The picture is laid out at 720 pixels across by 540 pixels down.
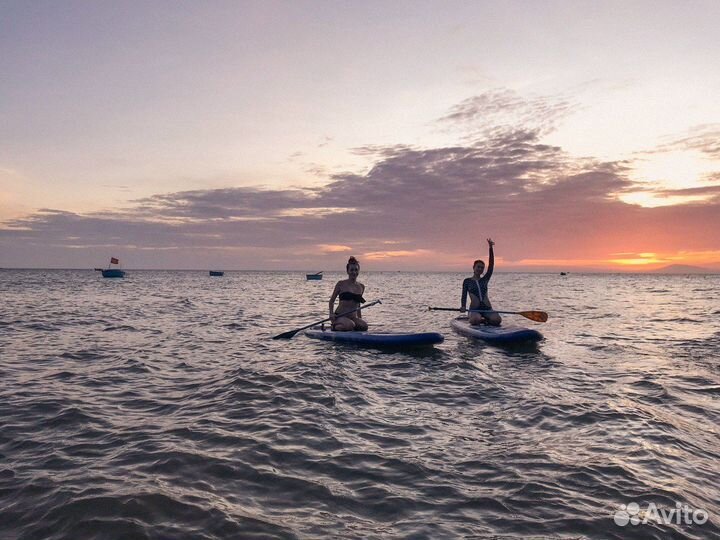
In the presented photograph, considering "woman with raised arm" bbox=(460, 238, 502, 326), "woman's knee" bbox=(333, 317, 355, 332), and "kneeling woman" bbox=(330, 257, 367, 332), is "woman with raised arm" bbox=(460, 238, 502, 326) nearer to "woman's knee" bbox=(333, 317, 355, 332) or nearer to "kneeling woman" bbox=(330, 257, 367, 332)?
"kneeling woman" bbox=(330, 257, 367, 332)

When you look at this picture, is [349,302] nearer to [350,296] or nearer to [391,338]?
[350,296]

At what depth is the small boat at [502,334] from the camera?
45.5ft

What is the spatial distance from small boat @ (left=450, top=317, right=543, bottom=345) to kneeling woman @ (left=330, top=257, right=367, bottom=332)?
3762 mm

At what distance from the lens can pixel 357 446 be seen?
244 inches

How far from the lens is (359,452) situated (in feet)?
19.6

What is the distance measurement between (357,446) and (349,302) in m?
9.34

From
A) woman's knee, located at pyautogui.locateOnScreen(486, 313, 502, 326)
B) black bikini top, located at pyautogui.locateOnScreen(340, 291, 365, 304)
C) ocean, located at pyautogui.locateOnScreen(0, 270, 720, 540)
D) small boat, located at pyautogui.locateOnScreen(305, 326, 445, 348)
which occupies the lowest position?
ocean, located at pyautogui.locateOnScreen(0, 270, 720, 540)

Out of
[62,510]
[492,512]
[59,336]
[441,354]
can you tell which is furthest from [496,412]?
[59,336]

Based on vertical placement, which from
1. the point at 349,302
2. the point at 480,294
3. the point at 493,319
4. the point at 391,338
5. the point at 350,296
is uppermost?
the point at 480,294

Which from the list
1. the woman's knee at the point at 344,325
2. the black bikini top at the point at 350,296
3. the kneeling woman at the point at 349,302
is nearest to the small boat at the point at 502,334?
the kneeling woman at the point at 349,302

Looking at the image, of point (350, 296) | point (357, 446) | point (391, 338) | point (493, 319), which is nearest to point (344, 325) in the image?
point (350, 296)

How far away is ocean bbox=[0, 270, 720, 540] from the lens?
432 centimetres

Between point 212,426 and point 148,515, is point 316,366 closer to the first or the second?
point 212,426

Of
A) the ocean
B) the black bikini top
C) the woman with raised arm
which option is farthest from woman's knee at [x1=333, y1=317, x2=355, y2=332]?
the woman with raised arm
